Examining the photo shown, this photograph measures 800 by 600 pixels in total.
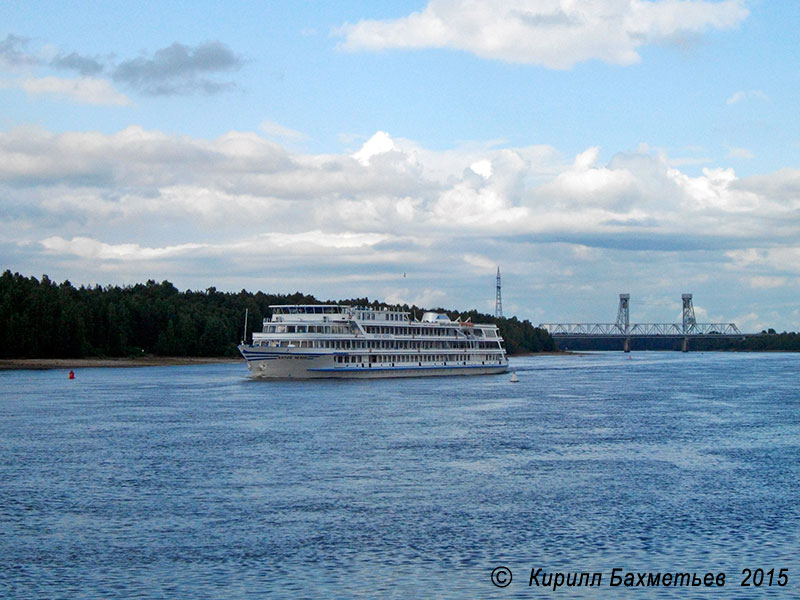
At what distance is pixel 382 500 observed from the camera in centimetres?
4844

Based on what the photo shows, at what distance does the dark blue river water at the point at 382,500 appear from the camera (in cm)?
3494

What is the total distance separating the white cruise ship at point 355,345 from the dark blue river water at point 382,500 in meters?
37.7

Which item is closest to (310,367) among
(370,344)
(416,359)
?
(370,344)

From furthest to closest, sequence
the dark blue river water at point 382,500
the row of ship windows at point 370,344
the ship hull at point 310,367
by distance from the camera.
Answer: the ship hull at point 310,367, the row of ship windows at point 370,344, the dark blue river water at point 382,500

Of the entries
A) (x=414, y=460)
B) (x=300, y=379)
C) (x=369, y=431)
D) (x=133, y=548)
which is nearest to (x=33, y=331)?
(x=300, y=379)

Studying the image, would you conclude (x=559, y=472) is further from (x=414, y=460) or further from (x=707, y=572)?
(x=707, y=572)

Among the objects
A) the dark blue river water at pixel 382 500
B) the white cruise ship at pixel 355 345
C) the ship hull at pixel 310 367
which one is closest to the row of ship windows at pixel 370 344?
the white cruise ship at pixel 355 345

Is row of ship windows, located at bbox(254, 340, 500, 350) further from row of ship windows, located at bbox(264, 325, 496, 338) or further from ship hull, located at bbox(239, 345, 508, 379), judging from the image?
row of ship windows, located at bbox(264, 325, 496, 338)

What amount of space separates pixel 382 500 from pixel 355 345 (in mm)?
93435

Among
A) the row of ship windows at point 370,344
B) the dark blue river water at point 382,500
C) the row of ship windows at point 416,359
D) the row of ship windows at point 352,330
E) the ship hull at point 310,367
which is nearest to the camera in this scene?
the dark blue river water at point 382,500

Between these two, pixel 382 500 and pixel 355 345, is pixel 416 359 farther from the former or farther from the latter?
pixel 382 500

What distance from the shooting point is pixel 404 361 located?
15162 cm

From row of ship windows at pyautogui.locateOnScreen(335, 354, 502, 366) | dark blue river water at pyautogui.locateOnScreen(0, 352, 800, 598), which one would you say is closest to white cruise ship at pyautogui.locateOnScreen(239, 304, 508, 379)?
row of ship windows at pyautogui.locateOnScreen(335, 354, 502, 366)

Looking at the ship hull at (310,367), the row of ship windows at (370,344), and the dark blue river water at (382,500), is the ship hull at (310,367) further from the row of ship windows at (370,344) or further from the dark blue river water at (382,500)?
the dark blue river water at (382,500)
